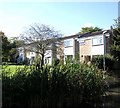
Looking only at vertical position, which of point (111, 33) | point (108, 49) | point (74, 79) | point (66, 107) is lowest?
point (66, 107)

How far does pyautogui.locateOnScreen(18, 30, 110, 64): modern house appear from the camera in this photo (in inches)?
1295

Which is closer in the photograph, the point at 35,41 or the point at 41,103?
the point at 41,103

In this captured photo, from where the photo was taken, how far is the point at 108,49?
3241 centimetres

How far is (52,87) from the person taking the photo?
10469mm

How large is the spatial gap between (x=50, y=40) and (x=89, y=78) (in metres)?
30.5

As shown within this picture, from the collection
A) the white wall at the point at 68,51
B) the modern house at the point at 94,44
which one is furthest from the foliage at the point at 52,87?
the white wall at the point at 68,51

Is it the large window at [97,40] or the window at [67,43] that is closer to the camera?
the large window at [97,40]

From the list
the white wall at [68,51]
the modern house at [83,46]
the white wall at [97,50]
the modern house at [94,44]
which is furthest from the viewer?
the white wall at [68,51]

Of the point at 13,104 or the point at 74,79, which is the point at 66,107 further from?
the point at 13,104

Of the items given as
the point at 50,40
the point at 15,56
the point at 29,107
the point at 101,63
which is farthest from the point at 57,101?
the point at 15,56

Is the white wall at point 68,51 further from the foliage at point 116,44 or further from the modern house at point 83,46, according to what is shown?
the foliage at point 116,44

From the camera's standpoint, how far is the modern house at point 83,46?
32884mm

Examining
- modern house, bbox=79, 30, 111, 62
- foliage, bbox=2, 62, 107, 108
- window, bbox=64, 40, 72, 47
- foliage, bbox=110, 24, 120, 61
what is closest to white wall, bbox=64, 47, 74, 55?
window, bbox=64, 40, 72, 47

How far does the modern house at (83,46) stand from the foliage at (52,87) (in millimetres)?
17118
